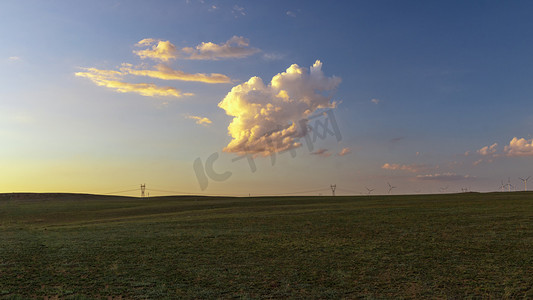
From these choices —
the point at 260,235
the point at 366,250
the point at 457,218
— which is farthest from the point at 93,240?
the point at 457,218

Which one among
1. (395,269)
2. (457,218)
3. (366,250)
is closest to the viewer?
(395,269)

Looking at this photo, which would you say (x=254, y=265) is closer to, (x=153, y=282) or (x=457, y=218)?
(x=153, y=282)

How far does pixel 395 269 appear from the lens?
2016 cm

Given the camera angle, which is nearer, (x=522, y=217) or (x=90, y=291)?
(x=90, y=291)

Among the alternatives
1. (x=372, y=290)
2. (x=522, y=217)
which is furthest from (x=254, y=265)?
(x=522, y=217)

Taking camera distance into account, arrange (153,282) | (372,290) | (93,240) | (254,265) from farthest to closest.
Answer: (93,240) → (254,265) → (153,282) → (372,290)

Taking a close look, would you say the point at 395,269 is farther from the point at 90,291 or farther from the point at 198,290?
the point at 90,291

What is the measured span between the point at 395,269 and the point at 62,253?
70.4 feet

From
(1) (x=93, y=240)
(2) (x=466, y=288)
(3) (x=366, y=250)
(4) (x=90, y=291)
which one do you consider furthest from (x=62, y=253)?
(2) (x=466, y=288)

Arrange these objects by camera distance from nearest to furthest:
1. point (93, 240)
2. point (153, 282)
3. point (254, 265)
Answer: point (153, 282) < point (254, 265) < point (93, 240)

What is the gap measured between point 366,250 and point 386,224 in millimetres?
13227

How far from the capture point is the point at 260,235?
105 feet

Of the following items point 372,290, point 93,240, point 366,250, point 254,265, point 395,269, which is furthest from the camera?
point 93,240

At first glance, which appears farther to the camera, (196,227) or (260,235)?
(196,227)
